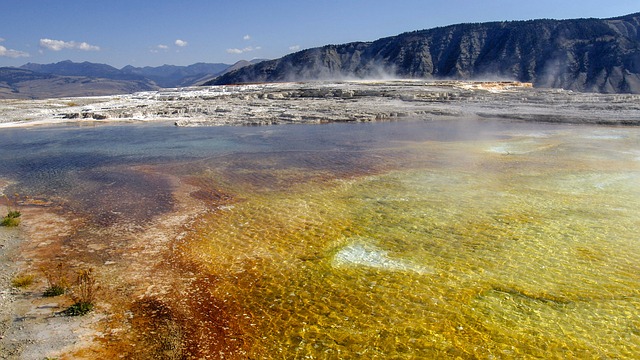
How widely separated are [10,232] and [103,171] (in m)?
6.78

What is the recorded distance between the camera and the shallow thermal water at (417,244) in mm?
5645

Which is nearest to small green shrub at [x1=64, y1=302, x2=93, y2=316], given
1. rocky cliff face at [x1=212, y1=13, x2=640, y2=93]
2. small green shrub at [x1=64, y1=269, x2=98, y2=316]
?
small green shrub at [x1=64, y1=269, x2=98, y2=316]

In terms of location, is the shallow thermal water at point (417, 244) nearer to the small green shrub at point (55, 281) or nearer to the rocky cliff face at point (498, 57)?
the small green shrub at point (55, 281)

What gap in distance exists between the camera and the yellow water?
554 centimetres

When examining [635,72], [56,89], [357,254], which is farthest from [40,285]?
[56,89]

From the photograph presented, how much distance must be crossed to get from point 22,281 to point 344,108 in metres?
28.3

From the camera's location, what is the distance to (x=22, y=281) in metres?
6.87

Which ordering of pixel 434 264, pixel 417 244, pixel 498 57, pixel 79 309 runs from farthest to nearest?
pixel 498 57 < pixel 417 244 < pixel 434 264 < pixel 79 309

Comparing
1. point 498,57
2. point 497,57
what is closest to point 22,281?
point 498,57

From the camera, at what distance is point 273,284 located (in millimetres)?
7004

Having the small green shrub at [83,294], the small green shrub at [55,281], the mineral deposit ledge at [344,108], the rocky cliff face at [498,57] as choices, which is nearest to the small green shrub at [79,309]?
the small green shrub at [83,294]

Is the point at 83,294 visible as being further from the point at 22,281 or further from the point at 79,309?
the point at 22,281

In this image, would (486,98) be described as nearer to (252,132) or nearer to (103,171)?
(252,132)

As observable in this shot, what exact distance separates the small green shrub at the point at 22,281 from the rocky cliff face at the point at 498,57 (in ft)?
247
